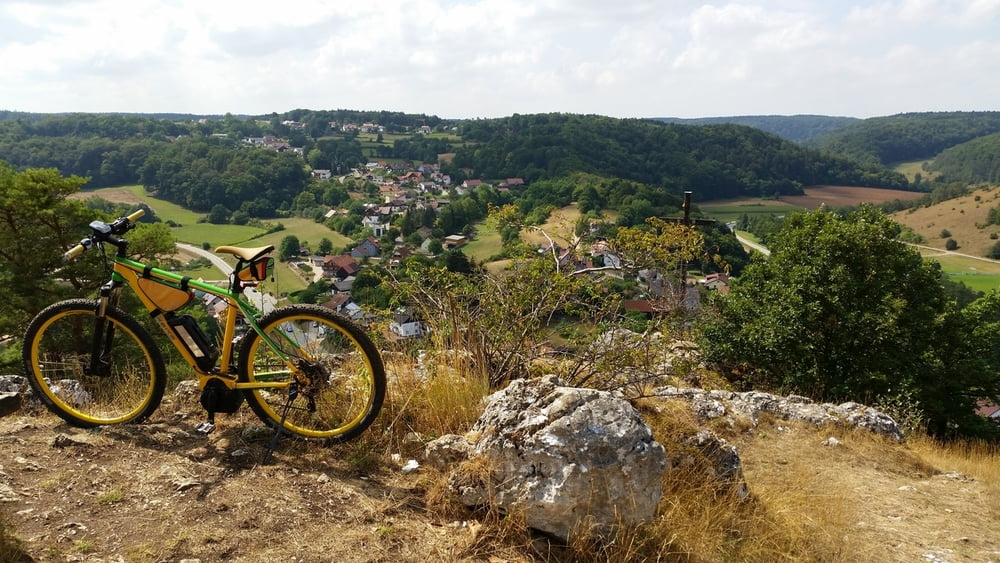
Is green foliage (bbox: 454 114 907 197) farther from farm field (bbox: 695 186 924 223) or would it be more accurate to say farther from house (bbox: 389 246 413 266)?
house (bbox: 389 246 413 266)

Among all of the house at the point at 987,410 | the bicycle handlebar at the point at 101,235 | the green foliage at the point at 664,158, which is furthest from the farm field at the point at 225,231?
the bicycle handlebar at the point at 101,235

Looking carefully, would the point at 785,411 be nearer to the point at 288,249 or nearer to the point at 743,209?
the point at 288,249

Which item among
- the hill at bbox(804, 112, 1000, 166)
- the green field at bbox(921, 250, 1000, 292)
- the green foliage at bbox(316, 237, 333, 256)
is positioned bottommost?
the green field at bbox(921, 250, 1000, 292)

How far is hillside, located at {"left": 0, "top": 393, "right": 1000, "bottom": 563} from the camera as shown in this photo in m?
2.89

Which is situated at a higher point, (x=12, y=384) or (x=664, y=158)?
(x=664, y=158)

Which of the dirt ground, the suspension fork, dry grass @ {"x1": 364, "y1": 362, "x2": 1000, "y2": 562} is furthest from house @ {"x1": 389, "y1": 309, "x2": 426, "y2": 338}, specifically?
the suspension fork

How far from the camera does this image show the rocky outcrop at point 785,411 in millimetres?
7191

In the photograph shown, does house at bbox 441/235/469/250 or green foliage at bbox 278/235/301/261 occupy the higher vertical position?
house at bbox 441/235/469/250

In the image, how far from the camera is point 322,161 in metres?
110

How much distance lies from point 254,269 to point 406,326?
2.00 metres

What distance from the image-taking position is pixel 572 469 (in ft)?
9.84

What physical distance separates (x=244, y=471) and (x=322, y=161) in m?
113

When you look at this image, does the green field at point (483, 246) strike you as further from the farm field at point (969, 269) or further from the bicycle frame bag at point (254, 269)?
the farm field at point (969, 269)

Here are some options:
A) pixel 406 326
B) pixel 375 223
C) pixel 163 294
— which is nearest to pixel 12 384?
pixel 163 294
